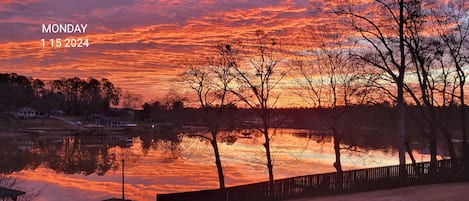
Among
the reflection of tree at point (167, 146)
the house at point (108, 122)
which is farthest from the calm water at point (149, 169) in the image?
the house at point (108, 122)

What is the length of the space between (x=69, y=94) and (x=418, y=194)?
533 feet

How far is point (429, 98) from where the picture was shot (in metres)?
27.2

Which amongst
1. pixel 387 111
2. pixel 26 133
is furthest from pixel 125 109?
pixel 387 111

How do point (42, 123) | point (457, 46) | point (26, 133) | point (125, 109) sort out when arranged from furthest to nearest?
point (125, 109) → point (42, 123) → point (26, 133) → point (457, 46)

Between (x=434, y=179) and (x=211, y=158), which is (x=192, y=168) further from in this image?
→ (x=434, y=179)

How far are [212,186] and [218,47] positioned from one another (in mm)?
15452

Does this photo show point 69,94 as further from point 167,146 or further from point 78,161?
point 78,161

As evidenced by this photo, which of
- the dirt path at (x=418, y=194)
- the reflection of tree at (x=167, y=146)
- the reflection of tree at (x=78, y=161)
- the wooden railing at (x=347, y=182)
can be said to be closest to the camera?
the dirt path at (x=418, y=194)

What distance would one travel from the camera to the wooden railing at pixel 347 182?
19797 mm

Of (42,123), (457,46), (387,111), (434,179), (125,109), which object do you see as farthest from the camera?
(125,109)

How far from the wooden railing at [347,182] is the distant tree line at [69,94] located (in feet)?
422

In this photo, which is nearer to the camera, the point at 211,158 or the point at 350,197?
the point at 350,197

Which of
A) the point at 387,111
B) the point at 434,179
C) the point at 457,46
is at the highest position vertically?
the point at 457,46

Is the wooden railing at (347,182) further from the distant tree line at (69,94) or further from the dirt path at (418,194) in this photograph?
the distant tree line at (69,94)
